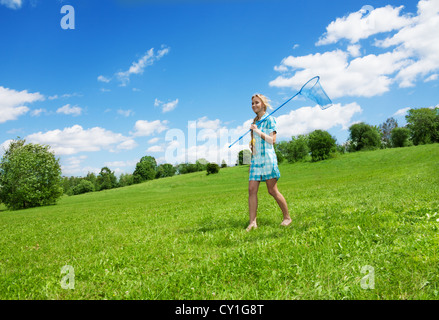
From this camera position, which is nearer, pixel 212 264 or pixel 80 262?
pixel 212 264

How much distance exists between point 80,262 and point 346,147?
128 m

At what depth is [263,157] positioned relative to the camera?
673cm

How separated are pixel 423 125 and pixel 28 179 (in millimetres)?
121003

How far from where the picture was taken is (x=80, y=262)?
5.41 metres

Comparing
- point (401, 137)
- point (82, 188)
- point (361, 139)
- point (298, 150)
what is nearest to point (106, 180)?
point (82, 188)

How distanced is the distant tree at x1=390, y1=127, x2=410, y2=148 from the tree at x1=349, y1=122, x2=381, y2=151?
597 cm

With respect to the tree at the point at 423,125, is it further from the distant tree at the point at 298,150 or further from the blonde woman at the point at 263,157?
the blonde woman at the point at 263,157

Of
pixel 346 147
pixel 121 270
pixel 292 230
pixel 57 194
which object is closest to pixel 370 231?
pixel 292 230

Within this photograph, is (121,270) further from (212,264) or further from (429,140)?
(429,140)

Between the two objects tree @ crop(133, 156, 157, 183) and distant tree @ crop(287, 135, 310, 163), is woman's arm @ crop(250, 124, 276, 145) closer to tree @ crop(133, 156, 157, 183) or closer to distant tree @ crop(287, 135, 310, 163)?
distant tree @ crop(287, 135, 310, 163)

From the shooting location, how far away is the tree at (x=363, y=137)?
10756cm

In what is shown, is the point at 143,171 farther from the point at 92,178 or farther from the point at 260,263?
the point at 260,263

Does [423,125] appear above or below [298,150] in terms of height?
above

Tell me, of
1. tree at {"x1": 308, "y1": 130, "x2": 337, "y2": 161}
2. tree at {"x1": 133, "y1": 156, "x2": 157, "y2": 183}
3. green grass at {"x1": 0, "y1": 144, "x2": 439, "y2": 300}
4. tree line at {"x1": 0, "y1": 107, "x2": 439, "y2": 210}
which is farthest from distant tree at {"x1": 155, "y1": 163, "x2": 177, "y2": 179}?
green grass at {"x1": 0, "y1": 144, "x2": 439, "y2": 300}
